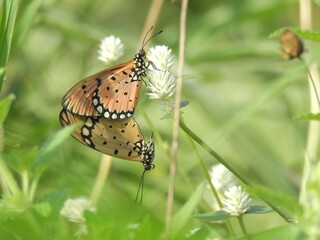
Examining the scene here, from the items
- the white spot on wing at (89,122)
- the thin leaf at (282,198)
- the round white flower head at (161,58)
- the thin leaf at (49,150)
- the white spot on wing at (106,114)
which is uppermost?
the round white flower head at (161,58)

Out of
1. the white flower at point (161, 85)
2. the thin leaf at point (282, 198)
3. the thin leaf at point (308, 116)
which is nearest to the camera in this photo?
the thin leaf at point (282, 198)

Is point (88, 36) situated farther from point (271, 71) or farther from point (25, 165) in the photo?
point (25, 165)

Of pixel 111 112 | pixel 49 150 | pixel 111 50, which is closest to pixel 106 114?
pixel 111 112

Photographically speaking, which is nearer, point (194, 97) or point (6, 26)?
point (6, 26)

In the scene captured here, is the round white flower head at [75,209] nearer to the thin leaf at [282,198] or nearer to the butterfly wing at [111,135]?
the butterfly wing at [111,135]

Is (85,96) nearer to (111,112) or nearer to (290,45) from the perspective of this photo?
(111,112)

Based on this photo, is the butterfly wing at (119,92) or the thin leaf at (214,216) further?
the butterfly wing at (119,92)

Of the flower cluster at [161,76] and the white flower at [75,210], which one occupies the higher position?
the flower cluster at [161,76]

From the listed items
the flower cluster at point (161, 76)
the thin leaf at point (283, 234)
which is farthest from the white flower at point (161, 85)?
the thin leaf at point (283, 234)
